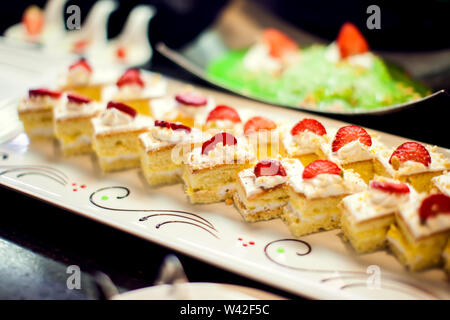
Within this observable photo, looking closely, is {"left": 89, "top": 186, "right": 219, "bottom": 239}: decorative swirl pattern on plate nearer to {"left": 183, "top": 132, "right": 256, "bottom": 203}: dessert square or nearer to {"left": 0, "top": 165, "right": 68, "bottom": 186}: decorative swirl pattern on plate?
{"left": 183, "top": 132, "right": 256, "bottom": 203}: dessert square

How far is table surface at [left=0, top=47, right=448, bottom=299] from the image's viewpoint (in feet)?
8.50

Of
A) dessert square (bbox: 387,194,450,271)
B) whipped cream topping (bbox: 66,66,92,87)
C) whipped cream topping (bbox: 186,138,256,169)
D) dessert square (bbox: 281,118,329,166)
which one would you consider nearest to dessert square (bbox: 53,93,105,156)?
whipped cream topping (bbox: 66,66,92,87)

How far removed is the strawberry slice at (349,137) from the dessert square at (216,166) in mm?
556

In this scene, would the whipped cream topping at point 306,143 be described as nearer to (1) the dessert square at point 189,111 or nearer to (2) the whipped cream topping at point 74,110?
(1) the dessert square at point 189,111

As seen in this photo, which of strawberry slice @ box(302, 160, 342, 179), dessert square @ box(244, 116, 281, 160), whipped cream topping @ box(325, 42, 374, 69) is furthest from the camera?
whipped cream topping @ box(325, 42, 374, 69)

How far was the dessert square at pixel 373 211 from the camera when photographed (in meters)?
2.59

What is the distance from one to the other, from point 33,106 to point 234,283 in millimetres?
2444

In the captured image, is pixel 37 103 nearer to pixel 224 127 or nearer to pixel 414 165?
pixel 224 127

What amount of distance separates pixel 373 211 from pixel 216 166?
105 centimetres

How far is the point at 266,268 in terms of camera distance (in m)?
2.60

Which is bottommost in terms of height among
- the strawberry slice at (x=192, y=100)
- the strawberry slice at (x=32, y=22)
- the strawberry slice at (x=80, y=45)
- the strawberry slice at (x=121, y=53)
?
the strawberry slice at (x=192, y=100)

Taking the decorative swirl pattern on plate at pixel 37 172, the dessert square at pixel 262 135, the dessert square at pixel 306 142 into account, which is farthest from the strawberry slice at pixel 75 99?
the dessert square at pixel 306 142

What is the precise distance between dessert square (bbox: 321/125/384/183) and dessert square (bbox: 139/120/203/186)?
37.9 inches

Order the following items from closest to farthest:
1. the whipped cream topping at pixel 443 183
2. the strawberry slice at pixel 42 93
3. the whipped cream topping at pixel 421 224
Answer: the whipped cream topping at pixel 421 224 → the whipped cream topping at pixel 443 183 → the strawberry slice at pixel 42 93
